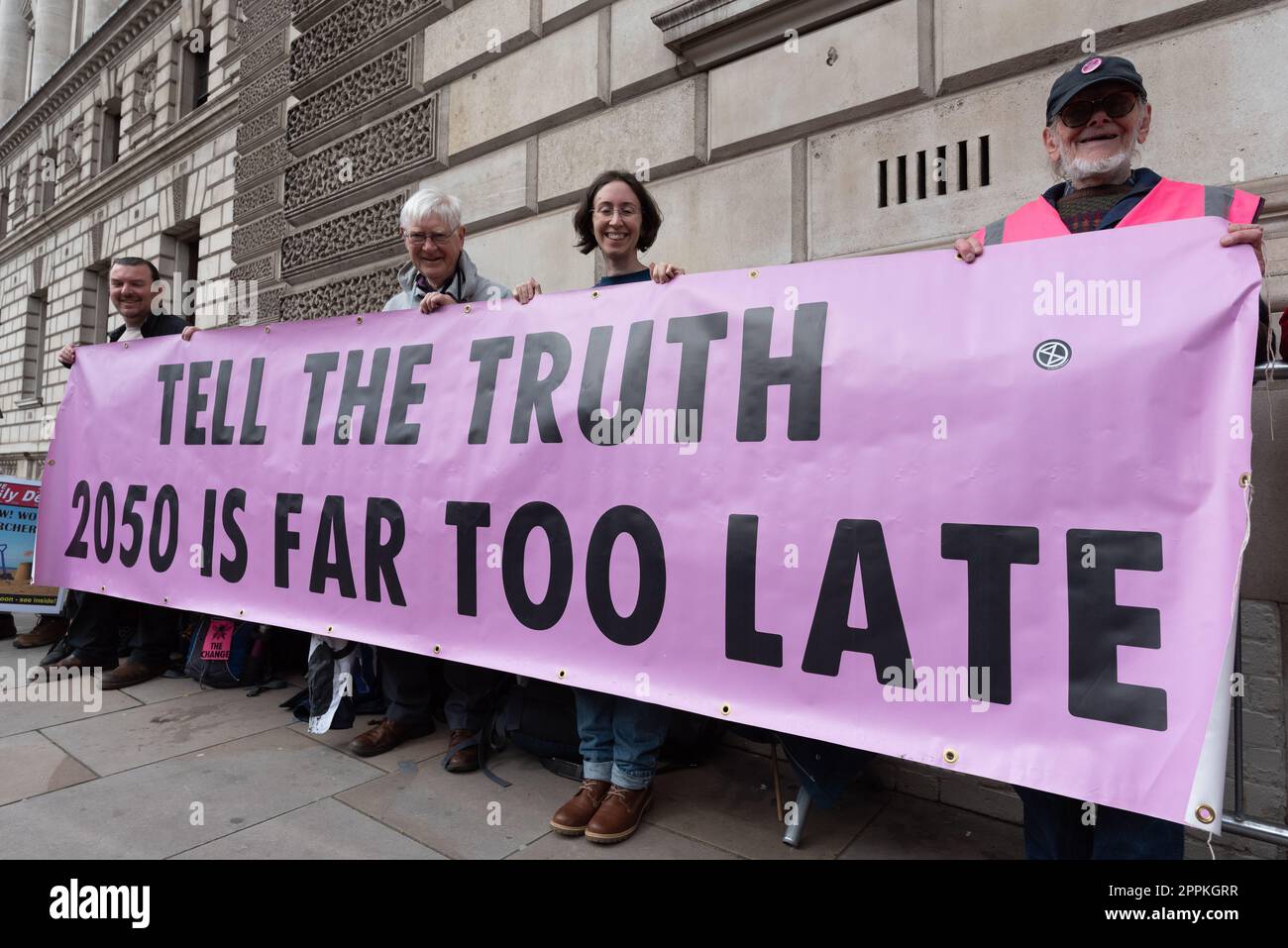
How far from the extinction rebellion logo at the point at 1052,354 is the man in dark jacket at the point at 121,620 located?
4025mm

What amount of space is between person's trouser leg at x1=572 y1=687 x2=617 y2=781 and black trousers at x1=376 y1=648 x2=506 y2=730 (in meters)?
0.59

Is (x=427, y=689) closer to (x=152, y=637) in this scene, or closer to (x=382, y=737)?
(x=382, y=737)

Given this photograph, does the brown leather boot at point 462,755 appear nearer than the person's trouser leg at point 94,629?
Yes

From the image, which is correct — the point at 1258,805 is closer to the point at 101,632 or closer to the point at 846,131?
the point at 846,131

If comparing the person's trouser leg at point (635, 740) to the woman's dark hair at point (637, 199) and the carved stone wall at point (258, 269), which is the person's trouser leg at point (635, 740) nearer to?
the woman's dark hair at point (637, 199)

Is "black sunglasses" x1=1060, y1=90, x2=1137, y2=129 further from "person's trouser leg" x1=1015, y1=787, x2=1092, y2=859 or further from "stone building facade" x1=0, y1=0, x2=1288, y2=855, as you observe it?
"person's trouser leg" x1=1015, y1=787, x2=1092, y2=859

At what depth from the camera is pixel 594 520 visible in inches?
87.0

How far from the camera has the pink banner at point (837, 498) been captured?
152 cm

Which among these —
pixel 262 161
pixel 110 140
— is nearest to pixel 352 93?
pixel 262 161

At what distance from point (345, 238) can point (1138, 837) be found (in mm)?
6253

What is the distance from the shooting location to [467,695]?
277cm

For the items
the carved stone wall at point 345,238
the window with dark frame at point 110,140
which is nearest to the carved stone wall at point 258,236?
the carved stone wall at point 345,238

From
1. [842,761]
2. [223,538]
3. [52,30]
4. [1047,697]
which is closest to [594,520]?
[842,761]

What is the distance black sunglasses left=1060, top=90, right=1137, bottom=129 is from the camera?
6.00 ft
